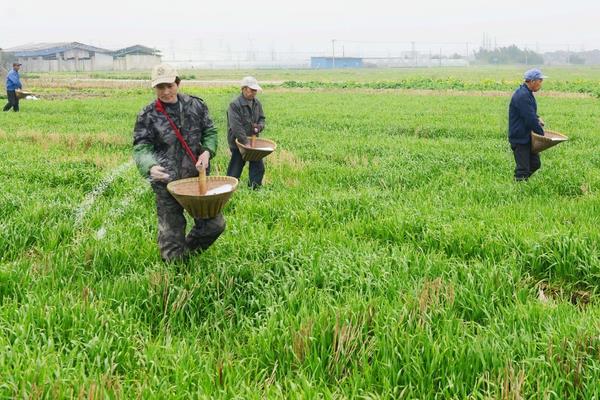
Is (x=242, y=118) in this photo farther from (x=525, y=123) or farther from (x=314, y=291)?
Result: (x=314, y=291)

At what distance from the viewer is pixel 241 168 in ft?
25.9

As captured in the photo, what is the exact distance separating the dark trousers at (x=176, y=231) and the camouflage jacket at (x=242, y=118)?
289cm

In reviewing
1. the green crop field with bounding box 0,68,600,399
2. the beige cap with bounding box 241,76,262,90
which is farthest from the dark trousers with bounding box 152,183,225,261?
the beige cap with bounding box 241,76,262,90

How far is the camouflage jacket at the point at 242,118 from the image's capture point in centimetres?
744

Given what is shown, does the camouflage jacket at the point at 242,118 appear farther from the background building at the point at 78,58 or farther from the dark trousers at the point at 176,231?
the background building at the point at 78,58

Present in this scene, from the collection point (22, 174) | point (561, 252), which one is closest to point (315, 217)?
point (561, 252)

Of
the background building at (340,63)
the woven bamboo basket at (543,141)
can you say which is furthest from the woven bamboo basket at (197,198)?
the background building at (340,63)

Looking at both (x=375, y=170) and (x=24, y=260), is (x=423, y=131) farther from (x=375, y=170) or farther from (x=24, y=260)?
(x=24, y=260)

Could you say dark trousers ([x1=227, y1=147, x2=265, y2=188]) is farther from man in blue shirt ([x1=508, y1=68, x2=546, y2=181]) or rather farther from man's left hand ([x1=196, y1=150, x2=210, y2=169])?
man in blue shirt ([x1=508, y1=68, x2=546, y2=181])

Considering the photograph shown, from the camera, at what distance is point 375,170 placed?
29.3 feet

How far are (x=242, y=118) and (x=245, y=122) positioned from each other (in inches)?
2.8

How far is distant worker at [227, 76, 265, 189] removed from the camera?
24.3ft

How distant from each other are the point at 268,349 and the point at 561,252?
8.96ft

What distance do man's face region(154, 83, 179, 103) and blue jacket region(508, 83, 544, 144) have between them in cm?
525
